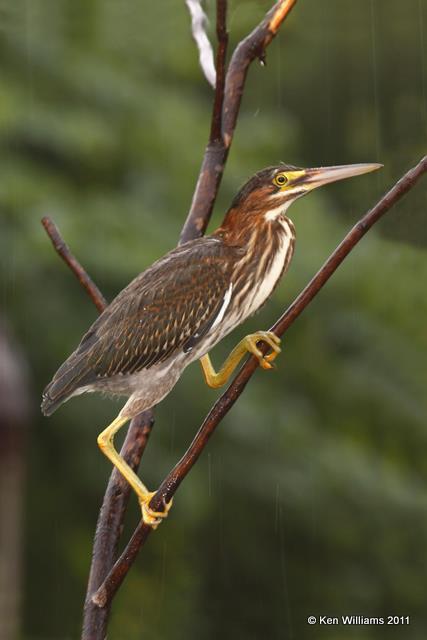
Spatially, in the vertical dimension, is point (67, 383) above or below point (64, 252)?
below

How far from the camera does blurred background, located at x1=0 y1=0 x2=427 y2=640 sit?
370cm

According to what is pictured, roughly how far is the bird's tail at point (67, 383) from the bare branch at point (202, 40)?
0.69 m

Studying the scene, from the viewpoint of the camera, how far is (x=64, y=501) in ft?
13.7

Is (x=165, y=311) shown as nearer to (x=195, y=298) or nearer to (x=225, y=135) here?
(x=195, y=298)

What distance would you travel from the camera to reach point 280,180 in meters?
2.18

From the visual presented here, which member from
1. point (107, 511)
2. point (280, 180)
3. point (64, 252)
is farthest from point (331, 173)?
point (107, 511)

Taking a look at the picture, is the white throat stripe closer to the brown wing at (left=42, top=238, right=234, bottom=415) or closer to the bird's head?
the brown wing at (left=42, top=238, right=234, bottom=415)

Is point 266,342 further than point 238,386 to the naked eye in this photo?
Yes

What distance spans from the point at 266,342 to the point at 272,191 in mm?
300

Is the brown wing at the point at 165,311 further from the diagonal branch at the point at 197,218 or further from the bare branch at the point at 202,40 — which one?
the bare branch at the point at 202,40

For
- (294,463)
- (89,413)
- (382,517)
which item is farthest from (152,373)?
(382,517)

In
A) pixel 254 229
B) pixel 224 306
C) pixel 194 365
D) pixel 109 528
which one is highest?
pixel 254 229

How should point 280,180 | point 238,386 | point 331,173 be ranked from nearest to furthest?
1. point 238,386
2. point 331,173
3. point 280,180

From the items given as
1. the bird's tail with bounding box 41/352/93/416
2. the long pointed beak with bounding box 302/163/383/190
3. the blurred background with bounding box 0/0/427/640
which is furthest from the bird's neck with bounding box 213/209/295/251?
the blurred background with bounding box 0/0/427/640
